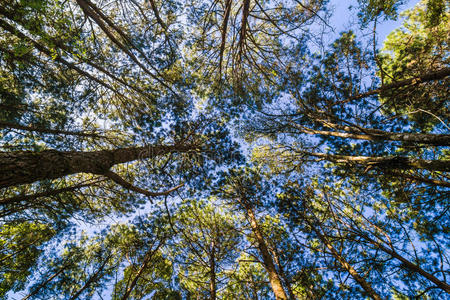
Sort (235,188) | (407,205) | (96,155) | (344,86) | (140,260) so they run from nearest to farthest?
(96,155), (407,205), (344,86), (140,260), (235,188)

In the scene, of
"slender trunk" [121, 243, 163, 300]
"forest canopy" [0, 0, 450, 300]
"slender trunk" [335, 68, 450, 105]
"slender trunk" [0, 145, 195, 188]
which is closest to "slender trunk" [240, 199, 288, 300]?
"forest canopy" [0, 0, 450, 300]

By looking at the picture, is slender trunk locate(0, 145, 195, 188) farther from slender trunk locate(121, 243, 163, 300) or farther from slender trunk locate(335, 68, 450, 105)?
slender trunk locate(335, 68, 450, 105)

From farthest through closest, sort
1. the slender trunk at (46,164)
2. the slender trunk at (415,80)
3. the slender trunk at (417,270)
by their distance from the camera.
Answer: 1. the slender trunk at (415,80)
2. the slender trunk at (417,270)
3. the slender trunk at (46,164)

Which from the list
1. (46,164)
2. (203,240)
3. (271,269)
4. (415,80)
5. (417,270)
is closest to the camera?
(46,164)

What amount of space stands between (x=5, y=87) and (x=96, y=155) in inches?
138

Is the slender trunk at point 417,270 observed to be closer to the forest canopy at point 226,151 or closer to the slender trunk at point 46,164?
the forest canopy at point 226,151

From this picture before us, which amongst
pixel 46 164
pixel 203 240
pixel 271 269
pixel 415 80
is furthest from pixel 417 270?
pixel 46 164

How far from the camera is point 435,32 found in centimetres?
443

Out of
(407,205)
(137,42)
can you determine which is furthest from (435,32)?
(137,42)

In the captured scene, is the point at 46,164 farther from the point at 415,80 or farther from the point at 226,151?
the point at 415,80

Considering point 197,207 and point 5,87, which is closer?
point 5,87

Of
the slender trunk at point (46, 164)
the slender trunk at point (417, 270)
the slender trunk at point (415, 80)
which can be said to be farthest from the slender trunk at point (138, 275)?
the slender trunk at point (415, 80)

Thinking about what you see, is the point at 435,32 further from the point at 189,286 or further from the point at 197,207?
the point at 189,286

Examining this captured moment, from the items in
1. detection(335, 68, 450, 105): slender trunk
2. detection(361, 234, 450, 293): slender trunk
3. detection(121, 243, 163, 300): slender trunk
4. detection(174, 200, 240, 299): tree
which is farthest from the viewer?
detection(174, 200, 240, 299): tree
